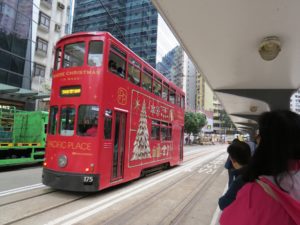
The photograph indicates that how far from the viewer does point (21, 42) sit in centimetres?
2123

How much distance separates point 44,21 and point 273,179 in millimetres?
27337

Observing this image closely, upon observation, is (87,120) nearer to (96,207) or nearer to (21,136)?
(96,207)

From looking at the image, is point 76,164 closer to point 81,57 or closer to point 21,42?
point 81,57

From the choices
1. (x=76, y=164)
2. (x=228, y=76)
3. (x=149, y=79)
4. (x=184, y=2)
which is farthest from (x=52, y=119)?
(x=184, y=2)

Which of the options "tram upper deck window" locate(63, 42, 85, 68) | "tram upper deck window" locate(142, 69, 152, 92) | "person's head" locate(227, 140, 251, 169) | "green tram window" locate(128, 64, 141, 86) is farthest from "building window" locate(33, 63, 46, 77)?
"person's head" locate(227, 140, 251, 169)

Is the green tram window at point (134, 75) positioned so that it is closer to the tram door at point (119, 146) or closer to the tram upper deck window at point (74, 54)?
the tram door at point (119, 146)

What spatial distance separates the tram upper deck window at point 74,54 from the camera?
25.1 feet

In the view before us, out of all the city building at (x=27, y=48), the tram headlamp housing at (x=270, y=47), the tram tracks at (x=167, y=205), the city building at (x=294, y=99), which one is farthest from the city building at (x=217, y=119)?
the tram headlamp housing at (x=270, y=47)

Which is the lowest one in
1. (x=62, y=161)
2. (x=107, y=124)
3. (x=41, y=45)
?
(x=62, y=161)

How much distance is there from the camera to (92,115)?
23.7 feet

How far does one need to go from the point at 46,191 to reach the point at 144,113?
4.16 m

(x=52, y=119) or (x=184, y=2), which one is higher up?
(x=184, y=2)

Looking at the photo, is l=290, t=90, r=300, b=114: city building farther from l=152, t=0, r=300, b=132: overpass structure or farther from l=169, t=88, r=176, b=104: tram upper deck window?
l=169, t=88, r=176, b=104: tram upper deck window

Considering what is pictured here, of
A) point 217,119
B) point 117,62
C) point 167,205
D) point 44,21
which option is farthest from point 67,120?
point 217,119
